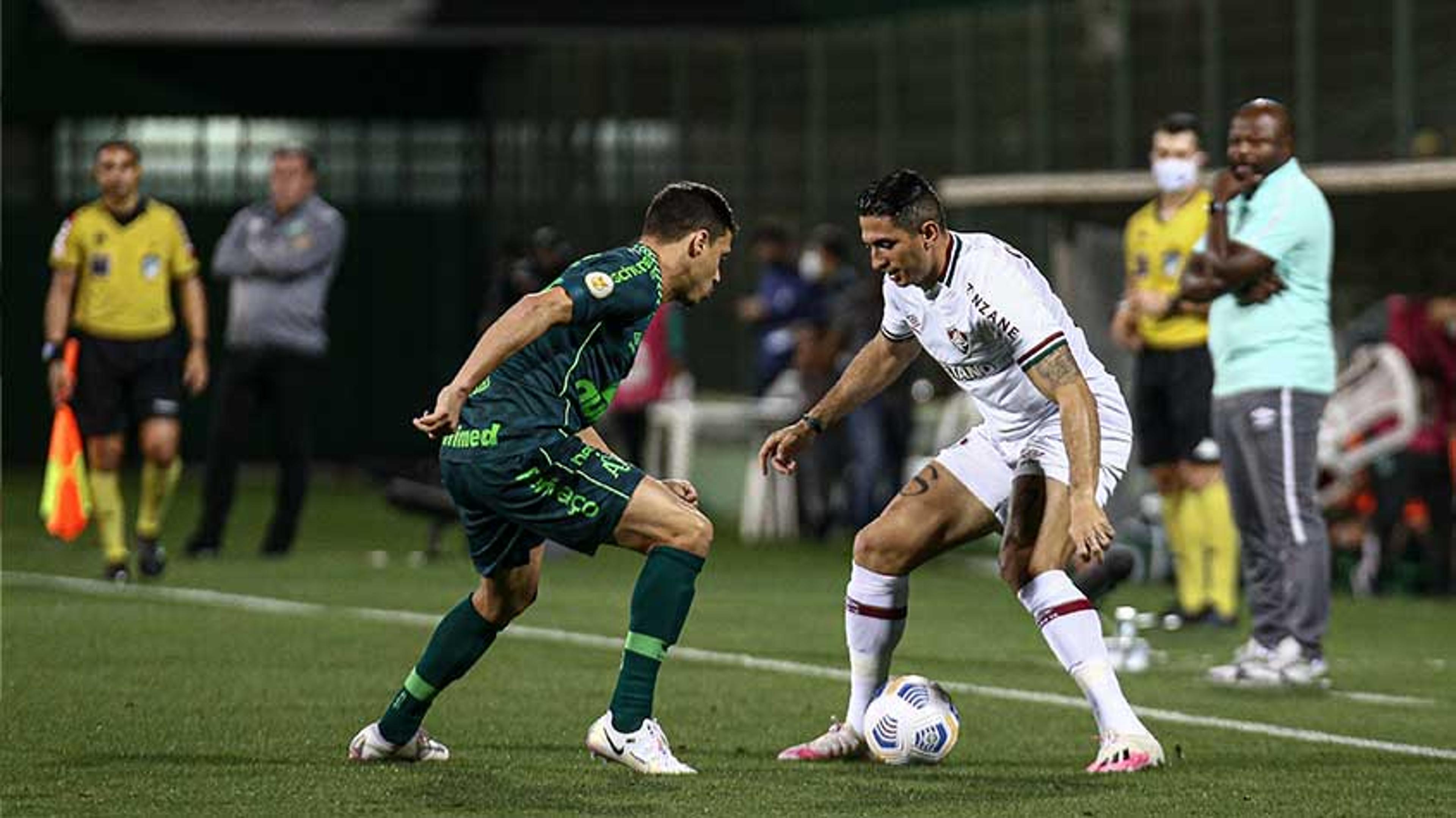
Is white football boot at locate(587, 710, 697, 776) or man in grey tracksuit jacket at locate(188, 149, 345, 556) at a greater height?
man in grey tracksuit jacket at locate(188, 149, 345, 556)

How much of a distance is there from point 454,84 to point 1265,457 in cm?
1987

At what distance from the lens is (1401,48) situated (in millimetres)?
20406

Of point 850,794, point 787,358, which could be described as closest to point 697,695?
point 850,794

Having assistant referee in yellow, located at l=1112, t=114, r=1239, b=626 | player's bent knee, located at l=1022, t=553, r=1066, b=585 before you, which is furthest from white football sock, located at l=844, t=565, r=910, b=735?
assistant referee in yellow, located at l=1112, t=114, r=1239, b=626

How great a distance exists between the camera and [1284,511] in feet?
37.6

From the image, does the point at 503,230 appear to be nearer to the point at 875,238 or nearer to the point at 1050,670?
the point at 1050,670

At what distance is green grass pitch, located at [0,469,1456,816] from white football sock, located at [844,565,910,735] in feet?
1.17

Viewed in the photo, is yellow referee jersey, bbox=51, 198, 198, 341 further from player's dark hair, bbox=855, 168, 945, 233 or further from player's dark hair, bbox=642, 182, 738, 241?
player's dark hair, bbox=855, 168, 945, 233

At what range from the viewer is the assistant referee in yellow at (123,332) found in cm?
1611

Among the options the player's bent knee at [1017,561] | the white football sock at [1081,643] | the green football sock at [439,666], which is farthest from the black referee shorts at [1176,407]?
the green football sock at [439,666]

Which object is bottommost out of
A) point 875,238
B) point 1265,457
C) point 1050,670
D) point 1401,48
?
point 1050,670

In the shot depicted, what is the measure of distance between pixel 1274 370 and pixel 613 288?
4045 mm

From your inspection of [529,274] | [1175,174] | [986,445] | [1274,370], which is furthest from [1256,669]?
[529,274]

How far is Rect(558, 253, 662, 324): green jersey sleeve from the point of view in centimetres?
822
